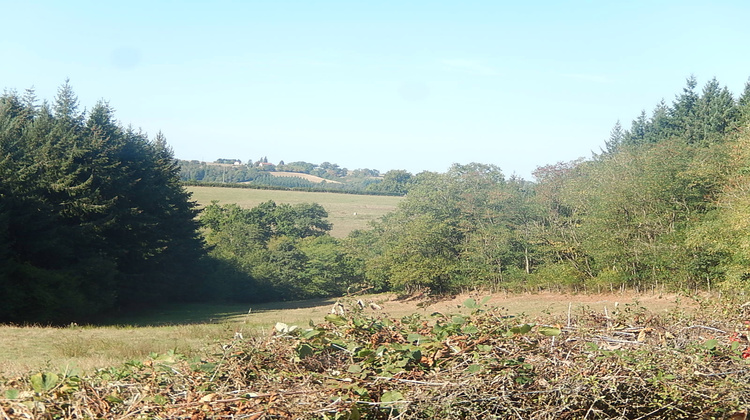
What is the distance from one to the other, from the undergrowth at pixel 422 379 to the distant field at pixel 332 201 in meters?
68.1

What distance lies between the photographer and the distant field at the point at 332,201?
77875 mm

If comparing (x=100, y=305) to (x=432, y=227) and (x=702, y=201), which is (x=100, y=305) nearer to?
(x=432, y=227)

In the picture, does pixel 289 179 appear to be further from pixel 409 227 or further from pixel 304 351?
pixel 304 351

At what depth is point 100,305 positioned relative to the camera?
1121 inches

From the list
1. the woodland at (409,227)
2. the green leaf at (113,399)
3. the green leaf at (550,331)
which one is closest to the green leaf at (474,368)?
the green leaf at (550,331)

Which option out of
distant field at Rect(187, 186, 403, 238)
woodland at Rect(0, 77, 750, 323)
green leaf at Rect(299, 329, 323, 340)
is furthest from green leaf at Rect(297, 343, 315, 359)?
distant field at Rect(187, 186, 403, 238)

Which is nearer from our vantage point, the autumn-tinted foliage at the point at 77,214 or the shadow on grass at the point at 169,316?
the autumn-tinted foliage at the point at 77,214

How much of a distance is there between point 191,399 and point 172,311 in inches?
1428

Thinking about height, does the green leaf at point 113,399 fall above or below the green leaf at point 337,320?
below

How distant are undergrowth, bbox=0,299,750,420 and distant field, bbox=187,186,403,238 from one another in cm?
6811

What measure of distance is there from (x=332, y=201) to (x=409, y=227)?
48.5 m

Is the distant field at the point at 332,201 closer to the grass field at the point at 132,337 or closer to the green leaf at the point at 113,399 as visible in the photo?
the grass field at the point at 132,337

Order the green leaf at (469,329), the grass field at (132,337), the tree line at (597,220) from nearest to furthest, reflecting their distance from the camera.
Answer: the green leaf at (469,329) < the grass field at (132,337) < the tree line at (597,220)

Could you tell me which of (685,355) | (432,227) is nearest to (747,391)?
A: (685,355)
